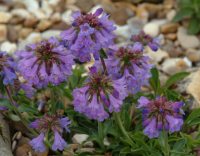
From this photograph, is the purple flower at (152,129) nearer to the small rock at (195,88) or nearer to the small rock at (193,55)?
the small rock at (195,88)

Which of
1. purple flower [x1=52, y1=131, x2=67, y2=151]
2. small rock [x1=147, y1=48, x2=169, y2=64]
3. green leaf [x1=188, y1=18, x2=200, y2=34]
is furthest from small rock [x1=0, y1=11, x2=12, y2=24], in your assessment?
purple flower [x1=52, y1=131, x2=67, y2=151]

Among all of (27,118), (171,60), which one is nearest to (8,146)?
(27,118)

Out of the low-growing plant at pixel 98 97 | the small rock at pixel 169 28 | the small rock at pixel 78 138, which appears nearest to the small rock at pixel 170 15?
the small rock at pixel 169 28

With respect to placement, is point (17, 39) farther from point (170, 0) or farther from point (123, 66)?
point (123, 66)

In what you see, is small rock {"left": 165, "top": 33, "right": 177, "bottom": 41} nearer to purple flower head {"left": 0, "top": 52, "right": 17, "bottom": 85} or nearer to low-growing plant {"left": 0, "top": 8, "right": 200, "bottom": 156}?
low-growing plant {"left": 0, "top": 8, "right": 200, "bottom": 156}

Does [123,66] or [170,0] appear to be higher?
[123,66]

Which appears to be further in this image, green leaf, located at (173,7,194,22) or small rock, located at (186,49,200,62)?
green leaf, located at (173,7,194,22)
